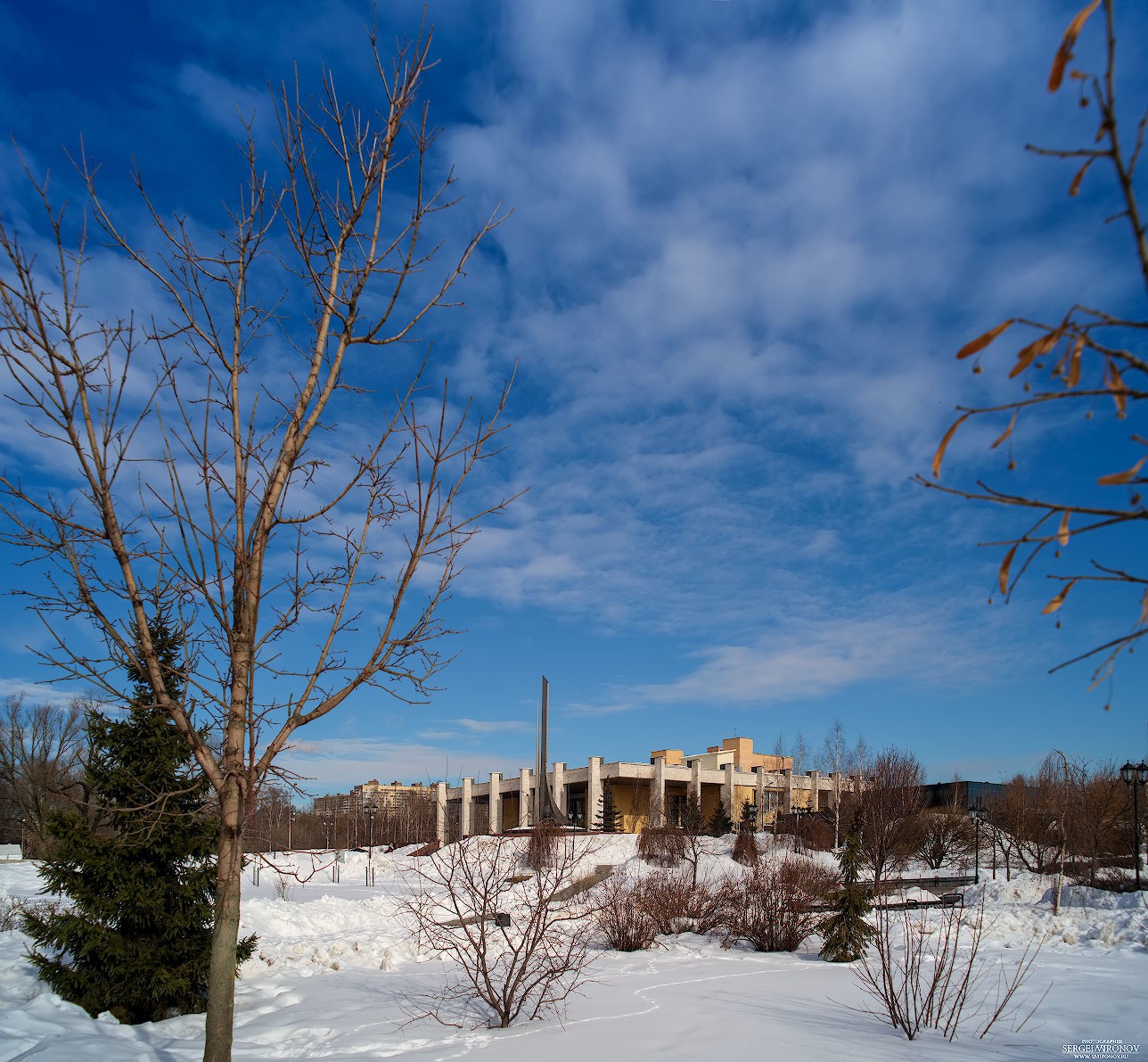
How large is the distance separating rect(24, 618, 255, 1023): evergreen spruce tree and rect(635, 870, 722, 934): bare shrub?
7686 mm

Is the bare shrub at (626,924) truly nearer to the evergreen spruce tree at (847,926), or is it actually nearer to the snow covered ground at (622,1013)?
the snow covered ground at (622,1013)

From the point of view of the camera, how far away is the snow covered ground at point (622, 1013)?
6.64 metres

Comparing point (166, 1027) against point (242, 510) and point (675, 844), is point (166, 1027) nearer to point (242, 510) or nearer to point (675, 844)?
point (242, 510)

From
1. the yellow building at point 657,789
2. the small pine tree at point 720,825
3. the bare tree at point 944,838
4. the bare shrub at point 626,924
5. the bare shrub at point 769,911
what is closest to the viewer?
the bare shrub at point 626,924

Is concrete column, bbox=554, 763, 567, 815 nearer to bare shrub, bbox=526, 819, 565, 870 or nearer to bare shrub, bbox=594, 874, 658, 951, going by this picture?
bare shrub, bbox=526, 819, 565, 870

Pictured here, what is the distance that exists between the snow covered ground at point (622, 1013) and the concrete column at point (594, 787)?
28558 mm

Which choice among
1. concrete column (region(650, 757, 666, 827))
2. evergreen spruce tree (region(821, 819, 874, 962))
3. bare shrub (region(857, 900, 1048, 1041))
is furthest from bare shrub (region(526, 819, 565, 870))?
concrete column (region(650, 757, 666, 827))

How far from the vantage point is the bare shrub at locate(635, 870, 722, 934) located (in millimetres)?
14836

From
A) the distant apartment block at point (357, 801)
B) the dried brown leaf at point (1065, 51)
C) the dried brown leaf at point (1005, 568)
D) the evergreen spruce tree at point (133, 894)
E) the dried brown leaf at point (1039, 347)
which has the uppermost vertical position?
the dried brown leaf at point (1065, 51)

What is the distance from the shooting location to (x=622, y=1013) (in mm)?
8297

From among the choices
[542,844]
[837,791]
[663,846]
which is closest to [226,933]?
[542,844]

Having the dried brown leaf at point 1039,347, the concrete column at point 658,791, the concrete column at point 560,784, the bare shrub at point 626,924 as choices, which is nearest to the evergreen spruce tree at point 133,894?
the bare shrub at point 626,924

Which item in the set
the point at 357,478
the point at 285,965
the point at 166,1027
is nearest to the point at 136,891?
the point at 166,1027

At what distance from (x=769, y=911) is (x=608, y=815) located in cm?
2761
